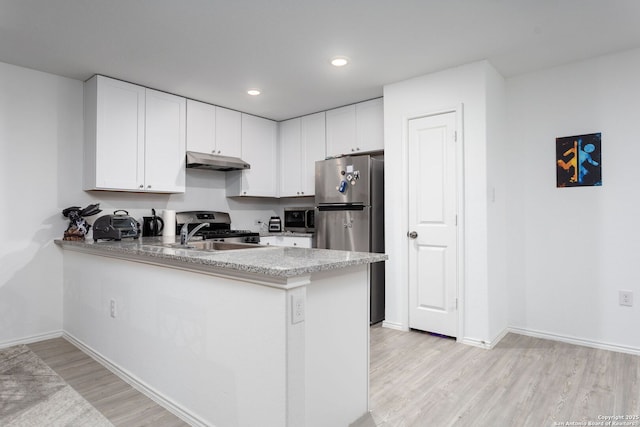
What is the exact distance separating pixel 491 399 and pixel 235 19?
9.29 feet

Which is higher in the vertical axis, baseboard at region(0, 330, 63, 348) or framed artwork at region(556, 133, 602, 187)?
framed artwork at region(556, 133, 602, 187)

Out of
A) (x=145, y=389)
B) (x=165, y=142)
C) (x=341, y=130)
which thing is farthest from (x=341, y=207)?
(x=145, y=389)

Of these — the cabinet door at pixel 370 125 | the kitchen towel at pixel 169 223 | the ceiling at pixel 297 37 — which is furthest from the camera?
the cabinet door at pixel 370 125

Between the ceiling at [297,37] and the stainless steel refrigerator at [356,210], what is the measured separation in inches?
33.4

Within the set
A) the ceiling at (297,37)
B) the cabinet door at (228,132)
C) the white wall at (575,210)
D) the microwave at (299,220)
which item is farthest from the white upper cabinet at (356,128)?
the white wall at (575,210)

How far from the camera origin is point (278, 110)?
445cm

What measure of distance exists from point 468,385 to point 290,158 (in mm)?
3378

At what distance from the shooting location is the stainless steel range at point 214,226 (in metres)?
4.00

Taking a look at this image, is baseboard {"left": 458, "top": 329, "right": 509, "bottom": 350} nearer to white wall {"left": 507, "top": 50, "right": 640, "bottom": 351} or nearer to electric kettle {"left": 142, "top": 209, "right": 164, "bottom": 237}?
white wall {"left": 507, "top": 50, "right": 640, "bottom": 351}

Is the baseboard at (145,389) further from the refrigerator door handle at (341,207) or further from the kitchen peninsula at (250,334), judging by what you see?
the refrigerator door handle at (341,207)

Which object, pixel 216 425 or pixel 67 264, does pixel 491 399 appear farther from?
pixel 67 264

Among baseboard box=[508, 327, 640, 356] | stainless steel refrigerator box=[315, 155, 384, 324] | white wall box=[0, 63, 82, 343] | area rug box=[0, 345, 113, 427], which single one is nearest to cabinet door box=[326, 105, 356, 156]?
stainless steel refrigerator box=[315, 155, 384, 324]

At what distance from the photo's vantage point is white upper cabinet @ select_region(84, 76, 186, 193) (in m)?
3.27

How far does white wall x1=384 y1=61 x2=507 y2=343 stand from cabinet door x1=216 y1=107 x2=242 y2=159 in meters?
1.90
